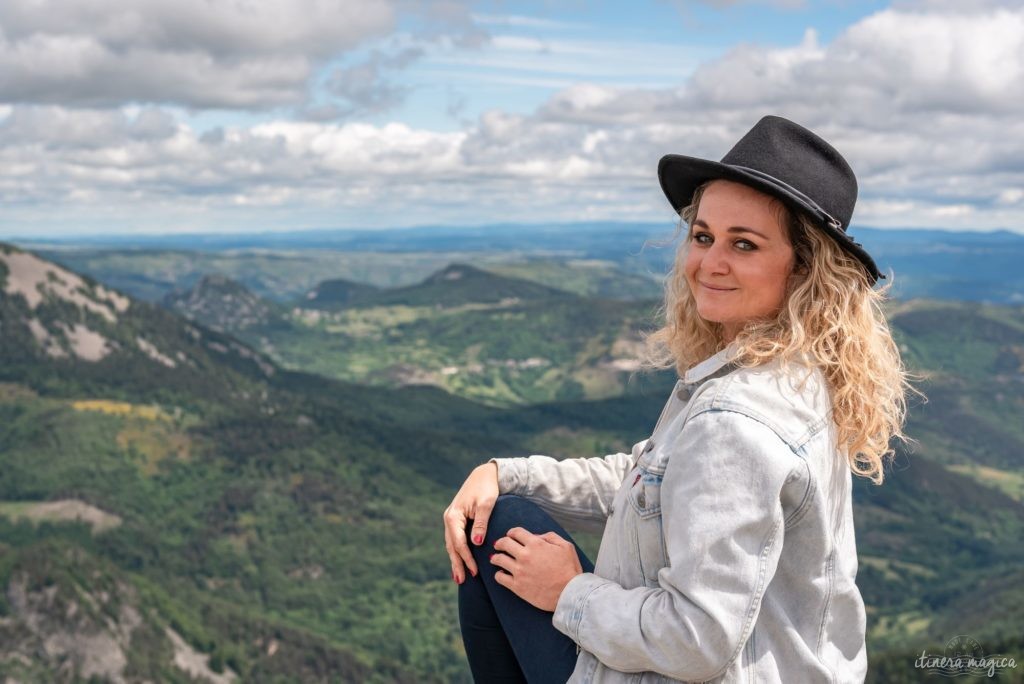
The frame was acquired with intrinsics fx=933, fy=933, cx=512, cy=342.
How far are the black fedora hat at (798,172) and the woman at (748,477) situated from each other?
0.05ft

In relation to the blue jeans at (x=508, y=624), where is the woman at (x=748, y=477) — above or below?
above

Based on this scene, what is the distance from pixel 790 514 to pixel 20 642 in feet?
584

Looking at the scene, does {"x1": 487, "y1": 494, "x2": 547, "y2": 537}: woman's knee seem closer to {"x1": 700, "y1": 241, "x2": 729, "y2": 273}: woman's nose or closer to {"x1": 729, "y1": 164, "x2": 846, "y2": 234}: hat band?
{"x1": 700, "y1": 241, "x2": 729, "y2": 273}: woman's nose

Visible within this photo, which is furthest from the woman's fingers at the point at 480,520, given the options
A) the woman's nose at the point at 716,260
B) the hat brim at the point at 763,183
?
the hat brim at the point at 763,183

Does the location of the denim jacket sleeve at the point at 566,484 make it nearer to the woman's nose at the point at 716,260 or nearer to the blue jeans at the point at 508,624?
the blue jeans at the point at 508,624

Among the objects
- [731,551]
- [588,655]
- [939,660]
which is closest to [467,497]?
[588,655]

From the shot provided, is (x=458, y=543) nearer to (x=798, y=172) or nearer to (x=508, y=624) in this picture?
(x=508, y=624)

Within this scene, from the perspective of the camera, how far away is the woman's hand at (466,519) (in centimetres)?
729

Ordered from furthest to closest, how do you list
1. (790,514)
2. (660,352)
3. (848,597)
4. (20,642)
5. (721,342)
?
(20,642), (660,352), (721,342), (848,597), (790,514)

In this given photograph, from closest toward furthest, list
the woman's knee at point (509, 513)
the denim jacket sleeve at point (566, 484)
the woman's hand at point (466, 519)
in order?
the woman's knee at point (509, 513) < the woman's hand at point (466, 519) < the denim jacket sleeve at point (566, 484)

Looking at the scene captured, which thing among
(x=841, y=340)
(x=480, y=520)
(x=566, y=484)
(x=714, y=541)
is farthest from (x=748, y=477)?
(x=566, y=484)

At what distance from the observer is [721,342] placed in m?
7.16

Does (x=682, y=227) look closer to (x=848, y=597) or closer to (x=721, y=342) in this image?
(x=721, y=342)

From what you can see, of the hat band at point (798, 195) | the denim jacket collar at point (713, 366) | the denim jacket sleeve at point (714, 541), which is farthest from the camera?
the denim jacket collar at point (713, 366)
